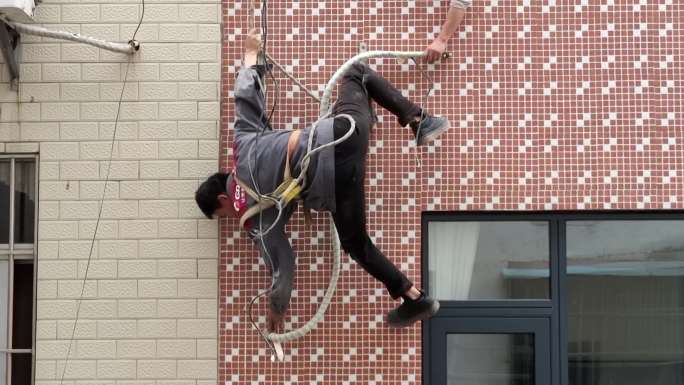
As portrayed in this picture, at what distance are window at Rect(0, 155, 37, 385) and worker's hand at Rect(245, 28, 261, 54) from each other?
4.76ft

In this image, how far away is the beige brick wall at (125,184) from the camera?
6172 mm

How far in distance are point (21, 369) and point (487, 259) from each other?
110 inches

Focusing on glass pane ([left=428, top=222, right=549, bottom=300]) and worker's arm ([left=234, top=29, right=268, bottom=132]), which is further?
glass pane ([left=428, top=222, right=549, bottom=300])

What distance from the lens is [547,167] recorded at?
6203 millimetres

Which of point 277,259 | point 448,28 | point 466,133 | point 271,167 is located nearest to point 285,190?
point 271,167

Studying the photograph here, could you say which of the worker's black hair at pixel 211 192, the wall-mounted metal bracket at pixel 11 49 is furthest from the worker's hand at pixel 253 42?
the wall-mounted metal bracket at pixel 11 49

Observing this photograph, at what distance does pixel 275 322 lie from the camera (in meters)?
6.02

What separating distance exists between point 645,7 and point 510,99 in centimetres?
94

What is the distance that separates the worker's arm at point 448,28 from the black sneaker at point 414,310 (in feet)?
4.46

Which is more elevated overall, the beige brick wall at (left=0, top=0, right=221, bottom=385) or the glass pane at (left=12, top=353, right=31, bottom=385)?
the beige brick wall at (left=0, top=0, right=221, bottom=385)

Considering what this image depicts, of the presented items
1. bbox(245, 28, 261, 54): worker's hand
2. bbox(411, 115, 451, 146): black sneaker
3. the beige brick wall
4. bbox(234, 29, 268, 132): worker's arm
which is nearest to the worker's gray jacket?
bbox(234, 29, 268, 132): worker's arm

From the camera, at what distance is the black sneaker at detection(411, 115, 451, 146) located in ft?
19.4

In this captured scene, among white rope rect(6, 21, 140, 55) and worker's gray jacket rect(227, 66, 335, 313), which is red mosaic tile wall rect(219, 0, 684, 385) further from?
white rope rect(6, 21, 140, 55)

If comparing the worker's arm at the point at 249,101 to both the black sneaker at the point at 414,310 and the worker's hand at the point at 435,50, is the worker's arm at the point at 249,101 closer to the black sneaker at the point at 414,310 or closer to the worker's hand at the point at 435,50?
the worker's hand at the point at 435,50
